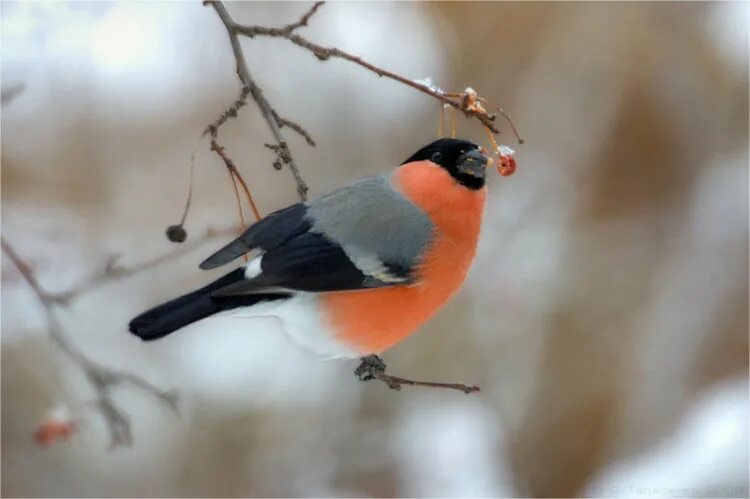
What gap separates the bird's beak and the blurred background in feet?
3.65

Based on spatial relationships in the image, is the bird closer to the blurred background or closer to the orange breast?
the orange breast

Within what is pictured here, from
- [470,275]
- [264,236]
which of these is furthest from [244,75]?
[470,275]

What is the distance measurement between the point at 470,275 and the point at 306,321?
131cm

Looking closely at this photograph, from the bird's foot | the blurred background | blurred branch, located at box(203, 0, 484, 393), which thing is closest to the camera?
blurred branch, located at box(203, 0, 484, 393)

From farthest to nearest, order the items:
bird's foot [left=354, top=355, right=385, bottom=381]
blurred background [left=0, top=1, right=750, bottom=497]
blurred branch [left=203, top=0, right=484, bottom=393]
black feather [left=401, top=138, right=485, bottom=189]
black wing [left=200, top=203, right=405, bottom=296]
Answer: blurred background [left=0, top=1, right=750, bottom=497] → bird's foot [left=354, top=355, right=385, bottom=381] → black feather [left=401, top=138, right=485, bottom=189] → black wing [left=200, top=203, right=405, bottom=296] → blurred branch [left=203, top=0, right=484, bottom=393]

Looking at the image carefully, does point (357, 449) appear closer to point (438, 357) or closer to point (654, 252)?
point (438, 357)

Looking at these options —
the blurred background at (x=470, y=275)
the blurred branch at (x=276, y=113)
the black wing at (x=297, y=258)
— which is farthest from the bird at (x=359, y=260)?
the blurred background at (x=470, y=275)

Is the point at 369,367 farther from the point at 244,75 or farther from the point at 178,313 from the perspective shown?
the point at 244,75

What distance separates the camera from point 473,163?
1188 millimetres

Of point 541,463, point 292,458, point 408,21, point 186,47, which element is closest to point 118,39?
point 186,47

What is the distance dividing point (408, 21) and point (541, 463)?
1.41 m

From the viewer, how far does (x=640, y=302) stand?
2.47m

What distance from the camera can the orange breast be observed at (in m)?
1.17

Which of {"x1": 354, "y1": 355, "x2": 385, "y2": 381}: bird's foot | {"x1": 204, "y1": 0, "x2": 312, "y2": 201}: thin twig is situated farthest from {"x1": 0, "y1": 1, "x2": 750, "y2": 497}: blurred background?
{"x1": 204, "y1": 0, "x2": 312, "y2": 201}: thin twig
